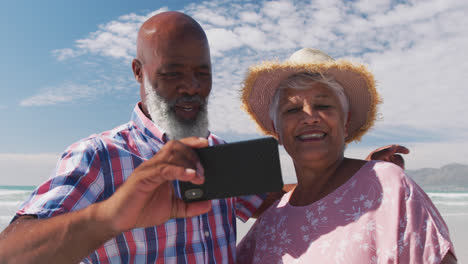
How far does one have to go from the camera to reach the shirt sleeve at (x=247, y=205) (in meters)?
2.76

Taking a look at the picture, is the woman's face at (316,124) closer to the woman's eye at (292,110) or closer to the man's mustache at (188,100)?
the woman's eye at (292,110)

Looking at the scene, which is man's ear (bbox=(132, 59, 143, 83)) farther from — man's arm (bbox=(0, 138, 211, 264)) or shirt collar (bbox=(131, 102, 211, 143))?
man's arm (bbox=(0, 138, 211, 264))

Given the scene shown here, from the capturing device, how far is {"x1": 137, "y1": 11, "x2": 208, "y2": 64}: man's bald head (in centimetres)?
226

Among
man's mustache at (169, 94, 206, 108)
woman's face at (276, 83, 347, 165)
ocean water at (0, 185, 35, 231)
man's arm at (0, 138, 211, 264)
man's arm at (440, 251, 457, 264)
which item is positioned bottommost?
ocean water at (0, 185, 35, 231)

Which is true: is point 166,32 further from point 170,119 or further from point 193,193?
point 193,193

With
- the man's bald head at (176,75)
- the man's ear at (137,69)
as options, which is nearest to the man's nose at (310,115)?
the man's bald head at (176,75)

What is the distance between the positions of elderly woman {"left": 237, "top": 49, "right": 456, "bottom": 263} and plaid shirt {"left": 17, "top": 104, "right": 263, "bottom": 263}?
0.37m

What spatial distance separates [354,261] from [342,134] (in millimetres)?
916

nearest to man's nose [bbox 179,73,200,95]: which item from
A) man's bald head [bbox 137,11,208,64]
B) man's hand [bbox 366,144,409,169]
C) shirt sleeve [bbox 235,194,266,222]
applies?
man's bald head [bbox 137,11,208,64]

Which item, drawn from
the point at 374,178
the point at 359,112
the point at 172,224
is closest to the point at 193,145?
the point at 172,224

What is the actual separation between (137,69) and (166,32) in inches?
14.4

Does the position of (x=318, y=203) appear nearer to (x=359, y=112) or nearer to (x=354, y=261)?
(x=354, y=261)

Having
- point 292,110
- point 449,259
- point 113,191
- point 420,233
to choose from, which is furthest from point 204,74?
point 449,259

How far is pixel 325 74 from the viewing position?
2.41 m
